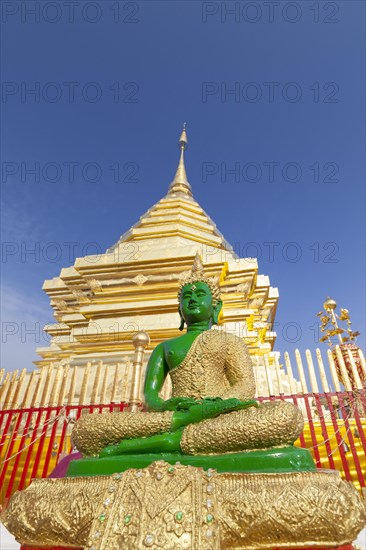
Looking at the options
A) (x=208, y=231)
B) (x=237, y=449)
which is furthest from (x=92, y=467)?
(x=208, y=231)

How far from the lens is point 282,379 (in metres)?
5.82

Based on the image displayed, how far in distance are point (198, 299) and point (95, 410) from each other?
317 cm

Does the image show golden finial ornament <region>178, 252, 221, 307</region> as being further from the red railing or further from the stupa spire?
the stupa spire

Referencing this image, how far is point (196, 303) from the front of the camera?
3.09m

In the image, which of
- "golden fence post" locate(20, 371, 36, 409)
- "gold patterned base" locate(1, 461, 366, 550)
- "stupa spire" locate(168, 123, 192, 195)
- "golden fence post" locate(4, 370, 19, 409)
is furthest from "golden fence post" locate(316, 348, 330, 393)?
"stupa spire" locate(168, 123, 192, 195)

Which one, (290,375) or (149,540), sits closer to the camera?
(149,540)

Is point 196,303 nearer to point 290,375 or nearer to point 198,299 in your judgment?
point 198,299

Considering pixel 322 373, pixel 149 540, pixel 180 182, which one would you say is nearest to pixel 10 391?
pixel 322 373

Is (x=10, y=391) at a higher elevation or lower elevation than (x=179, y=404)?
higher

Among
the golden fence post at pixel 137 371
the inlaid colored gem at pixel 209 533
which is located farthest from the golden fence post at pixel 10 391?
the inlaid colored gem at pixel 209 533

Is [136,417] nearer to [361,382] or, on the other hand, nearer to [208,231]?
[361,382]

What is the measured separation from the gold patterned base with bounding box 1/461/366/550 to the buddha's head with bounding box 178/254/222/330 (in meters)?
1.47

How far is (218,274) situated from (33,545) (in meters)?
7.24

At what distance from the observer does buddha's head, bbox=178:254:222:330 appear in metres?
3.08
